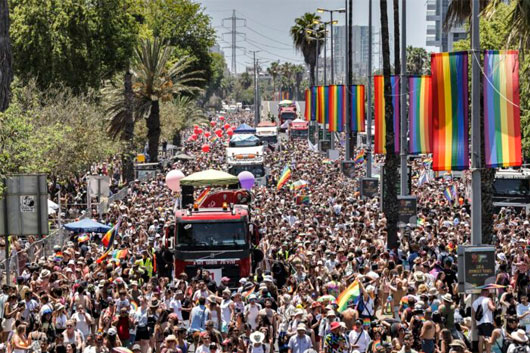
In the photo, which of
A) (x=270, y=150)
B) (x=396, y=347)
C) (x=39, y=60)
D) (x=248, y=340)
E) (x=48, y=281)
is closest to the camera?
(x=396, y=347)

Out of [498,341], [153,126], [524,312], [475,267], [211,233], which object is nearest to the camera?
[498,341]

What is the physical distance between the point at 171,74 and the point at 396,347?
4998 cm

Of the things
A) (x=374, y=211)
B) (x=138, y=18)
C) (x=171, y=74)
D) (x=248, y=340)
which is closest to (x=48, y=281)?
(x=248, y=340)

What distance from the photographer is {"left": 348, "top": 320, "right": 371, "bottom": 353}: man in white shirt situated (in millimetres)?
14664

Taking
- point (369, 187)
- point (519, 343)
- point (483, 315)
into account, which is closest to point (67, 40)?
point (369, 187)

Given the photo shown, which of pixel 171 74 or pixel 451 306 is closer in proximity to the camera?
pixel 451 306

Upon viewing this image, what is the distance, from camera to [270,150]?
7775 cm

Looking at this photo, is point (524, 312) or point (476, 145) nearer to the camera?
point (524, 312)

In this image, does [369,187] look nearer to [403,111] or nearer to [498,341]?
[403,111]

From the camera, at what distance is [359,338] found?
14781 millimetres

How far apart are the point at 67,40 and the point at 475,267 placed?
38495 millimetres

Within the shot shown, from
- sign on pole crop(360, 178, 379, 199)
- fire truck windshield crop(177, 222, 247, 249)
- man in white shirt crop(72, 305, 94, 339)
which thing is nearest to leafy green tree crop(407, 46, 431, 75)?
sign on pole crop(360, 178, 379, 199)

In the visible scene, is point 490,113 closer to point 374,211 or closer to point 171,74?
point 374,211

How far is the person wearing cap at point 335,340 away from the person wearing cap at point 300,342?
1.07 feet
